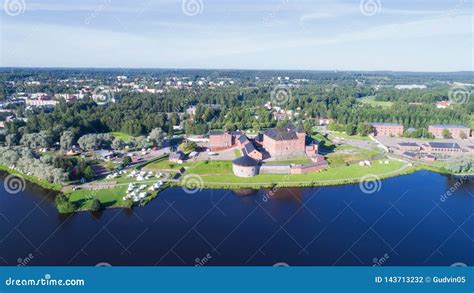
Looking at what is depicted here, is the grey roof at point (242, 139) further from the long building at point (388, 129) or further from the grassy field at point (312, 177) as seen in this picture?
the long building at point (388, 129)

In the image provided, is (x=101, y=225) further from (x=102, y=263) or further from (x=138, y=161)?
(x=138, y=161)

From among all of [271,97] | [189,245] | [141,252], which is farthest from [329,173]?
[271,97]

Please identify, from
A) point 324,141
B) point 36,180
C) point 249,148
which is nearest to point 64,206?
point 36,180

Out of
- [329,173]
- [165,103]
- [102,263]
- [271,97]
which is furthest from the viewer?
[271,97]

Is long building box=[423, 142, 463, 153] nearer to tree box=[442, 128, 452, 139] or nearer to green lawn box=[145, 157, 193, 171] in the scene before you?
tree box=[442, 128, 452, 139]

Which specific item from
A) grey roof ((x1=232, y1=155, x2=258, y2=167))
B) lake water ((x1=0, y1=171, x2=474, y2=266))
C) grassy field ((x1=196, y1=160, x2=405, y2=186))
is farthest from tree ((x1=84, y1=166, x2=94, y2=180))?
grey roof ((x1=232, y1=155, x2=258, y2=167))

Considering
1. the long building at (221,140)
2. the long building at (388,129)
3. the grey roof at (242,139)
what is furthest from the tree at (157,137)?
the long building at (388,129)

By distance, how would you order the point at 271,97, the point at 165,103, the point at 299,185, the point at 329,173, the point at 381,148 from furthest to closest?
the point at 271,97 → the point at 165,103 → the point at 381,148 → the point at 329,173 → the point at 299,185
